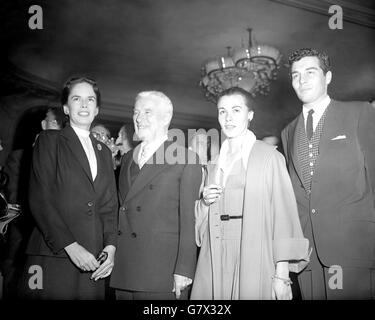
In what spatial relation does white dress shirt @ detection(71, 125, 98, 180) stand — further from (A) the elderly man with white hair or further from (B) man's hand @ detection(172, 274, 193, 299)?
(B) man's hand @ detection(172, 274, 193, 299)

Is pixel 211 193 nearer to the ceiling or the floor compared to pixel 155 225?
nearer to the ceiling

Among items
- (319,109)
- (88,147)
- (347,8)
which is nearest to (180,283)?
(88,147)

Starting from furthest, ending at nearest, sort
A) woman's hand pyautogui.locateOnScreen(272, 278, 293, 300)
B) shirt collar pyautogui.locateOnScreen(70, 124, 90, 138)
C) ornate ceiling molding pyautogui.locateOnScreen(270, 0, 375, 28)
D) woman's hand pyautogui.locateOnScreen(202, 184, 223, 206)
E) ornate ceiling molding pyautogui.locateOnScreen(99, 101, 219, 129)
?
ornate ceiling molding pyautogui.locateOnScreen(270, 0, 375, 28), ornate ceiling molding pyautogui.locateOnScreen(99, 101, 219, 129), shirt collar pyautogui.locateOnScreen(70, 124, 90, 138), woman's hand pyautogui.locateOnScreen(202, 184, 223, 206), woman's hand pyautogui.locateOnScreen(272, 278, 293, 300)

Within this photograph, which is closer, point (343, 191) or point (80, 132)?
point (343, 191)

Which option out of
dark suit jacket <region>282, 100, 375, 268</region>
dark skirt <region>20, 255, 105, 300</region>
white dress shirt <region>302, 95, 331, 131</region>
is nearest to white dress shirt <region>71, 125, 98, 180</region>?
dark skirt <region>20, 255, 105, 300</region>

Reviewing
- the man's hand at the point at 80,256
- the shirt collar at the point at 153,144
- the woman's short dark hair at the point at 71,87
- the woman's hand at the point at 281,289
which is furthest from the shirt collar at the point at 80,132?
the woman's hand at the point at 281,289

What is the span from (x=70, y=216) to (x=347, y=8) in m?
2.09

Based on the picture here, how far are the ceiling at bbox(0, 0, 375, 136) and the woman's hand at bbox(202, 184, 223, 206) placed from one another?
Answer: 0.49 meters

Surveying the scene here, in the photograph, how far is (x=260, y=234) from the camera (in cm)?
212

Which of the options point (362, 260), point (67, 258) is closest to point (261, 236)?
point (362, 260)

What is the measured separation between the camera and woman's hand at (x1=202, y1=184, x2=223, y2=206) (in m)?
2.20

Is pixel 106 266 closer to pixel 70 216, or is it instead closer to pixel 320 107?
pixel 70 216

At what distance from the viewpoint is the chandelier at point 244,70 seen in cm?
274
